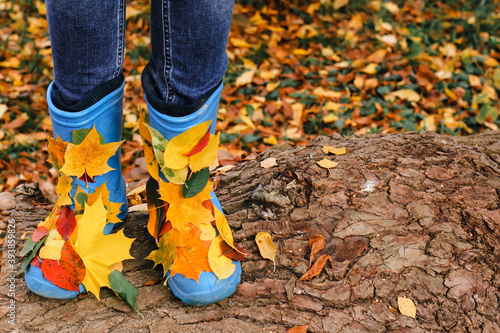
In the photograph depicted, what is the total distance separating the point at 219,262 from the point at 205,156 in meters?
0.28

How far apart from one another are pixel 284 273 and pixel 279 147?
0.64 metres

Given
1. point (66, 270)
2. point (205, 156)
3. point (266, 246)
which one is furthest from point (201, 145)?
point (66, 270)

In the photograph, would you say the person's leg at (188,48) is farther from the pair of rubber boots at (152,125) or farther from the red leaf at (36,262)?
the red leaf at (36,262)

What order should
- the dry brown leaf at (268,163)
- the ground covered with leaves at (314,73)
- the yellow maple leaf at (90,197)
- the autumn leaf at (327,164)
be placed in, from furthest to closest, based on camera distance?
the ground covered with leaves at (314,73), the dry brown leaf at (268,163), the autumn leaf at (327,164), the yellow maple leaf at (90,197)

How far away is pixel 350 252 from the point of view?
3.58 feet

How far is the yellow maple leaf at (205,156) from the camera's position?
37.7 inches

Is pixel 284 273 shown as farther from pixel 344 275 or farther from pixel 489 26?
pixel 489 26

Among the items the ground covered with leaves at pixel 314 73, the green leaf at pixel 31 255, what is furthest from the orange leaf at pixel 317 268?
the ground covered with leaves at pixel 314 73

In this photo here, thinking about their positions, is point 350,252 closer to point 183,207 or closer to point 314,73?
point 183,207

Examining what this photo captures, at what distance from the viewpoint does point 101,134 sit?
Answer: 1.04m

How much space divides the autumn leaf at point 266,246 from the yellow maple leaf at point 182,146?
33 centimetres

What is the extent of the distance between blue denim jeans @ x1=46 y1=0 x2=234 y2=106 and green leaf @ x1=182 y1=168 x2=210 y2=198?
18 cm

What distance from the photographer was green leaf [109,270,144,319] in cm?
100

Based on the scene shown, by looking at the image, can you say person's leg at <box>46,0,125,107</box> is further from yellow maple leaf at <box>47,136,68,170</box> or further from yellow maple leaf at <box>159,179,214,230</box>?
yellow maple leaf at <box>159,179,214,230</box>
